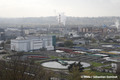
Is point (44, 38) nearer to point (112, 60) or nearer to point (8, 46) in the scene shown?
point (8, 46)

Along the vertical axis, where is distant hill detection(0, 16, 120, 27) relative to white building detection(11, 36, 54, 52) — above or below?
above

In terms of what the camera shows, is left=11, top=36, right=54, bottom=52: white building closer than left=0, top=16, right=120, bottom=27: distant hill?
Yes

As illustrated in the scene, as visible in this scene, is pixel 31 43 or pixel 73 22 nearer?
pixel 31 43

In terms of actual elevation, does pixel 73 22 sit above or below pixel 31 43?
above

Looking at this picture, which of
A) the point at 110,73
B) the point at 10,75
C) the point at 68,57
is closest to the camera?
the point at 10,75

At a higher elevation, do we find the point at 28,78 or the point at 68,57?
the point at 28,78

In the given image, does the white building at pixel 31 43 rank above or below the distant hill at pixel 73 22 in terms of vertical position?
below

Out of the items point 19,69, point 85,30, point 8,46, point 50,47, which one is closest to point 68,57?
point 50,47

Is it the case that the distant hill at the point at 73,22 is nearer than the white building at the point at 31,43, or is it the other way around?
the white building at the point at 31,43
